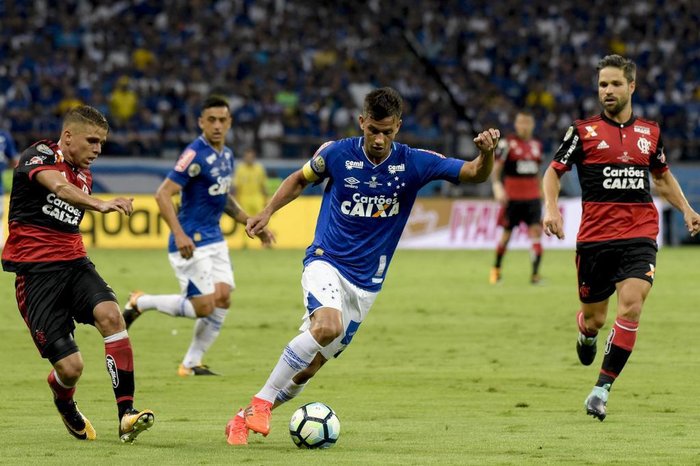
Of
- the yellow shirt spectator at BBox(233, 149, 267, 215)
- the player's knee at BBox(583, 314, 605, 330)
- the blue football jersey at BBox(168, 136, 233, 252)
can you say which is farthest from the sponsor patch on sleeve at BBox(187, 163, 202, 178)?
the yellow shirt spectator at BBox(233, 149, 267, 215)

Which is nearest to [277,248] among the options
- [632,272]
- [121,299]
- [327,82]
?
[327,82]

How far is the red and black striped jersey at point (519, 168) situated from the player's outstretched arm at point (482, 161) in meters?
13.2

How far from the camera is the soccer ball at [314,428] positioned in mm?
7727

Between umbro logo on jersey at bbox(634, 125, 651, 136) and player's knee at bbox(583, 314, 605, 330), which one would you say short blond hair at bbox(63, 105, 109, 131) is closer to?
umbro logo on jersey at bbox(634, 125, 651, 136)

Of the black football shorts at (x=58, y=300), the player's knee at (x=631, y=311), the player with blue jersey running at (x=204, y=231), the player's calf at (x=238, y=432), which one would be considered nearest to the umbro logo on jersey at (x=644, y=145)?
the player's knee at (x=631, y=311)

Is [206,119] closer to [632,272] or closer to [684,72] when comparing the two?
[632,272]

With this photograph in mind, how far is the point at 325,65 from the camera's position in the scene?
3472cm

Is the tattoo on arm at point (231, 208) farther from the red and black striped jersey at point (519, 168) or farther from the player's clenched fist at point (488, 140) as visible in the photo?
the red and black striped jersey at point (519, 168)

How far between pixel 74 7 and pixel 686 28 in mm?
17688

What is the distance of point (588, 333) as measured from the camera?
420 inches

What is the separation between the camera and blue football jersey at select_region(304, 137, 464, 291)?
27.3ft

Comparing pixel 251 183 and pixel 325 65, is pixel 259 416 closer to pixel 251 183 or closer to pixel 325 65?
pixel 251 183

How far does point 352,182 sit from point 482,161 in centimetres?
89

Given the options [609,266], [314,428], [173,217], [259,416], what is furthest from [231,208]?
[314,428]
